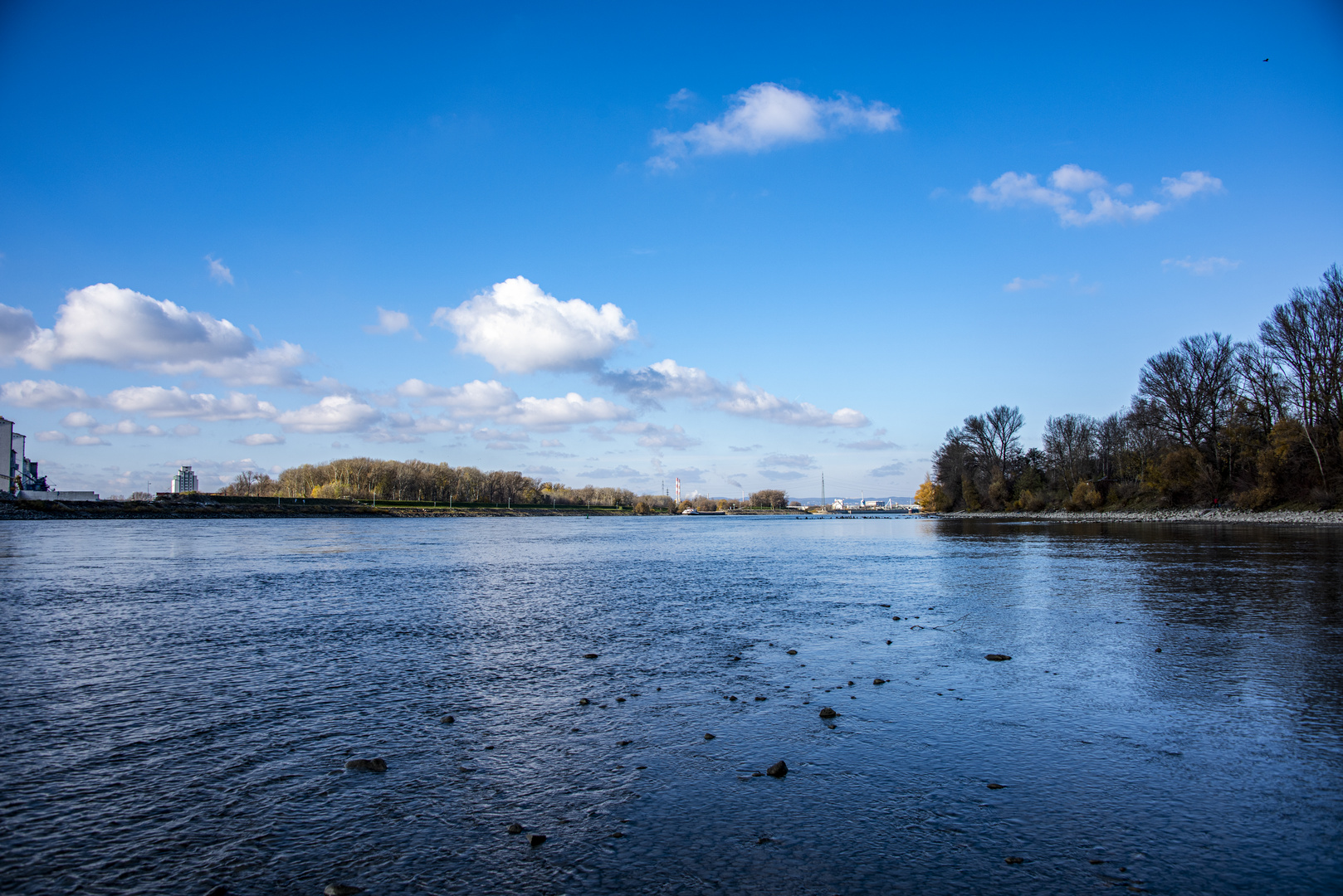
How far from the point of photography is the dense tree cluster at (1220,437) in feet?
208

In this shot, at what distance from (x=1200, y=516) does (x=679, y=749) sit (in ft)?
301

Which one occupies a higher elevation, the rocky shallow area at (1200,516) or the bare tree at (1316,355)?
the bare tree at (1316,355)

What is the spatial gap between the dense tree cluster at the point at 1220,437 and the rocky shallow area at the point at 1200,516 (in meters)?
1.42

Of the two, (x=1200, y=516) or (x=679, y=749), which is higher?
(x=679, y=749)

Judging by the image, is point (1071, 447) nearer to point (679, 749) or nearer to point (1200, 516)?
point (1200, 516)

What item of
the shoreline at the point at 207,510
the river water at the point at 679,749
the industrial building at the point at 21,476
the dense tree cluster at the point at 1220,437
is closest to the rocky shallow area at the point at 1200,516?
the dense tree cluster at the point at 1220,437

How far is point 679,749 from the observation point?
7.82 metres

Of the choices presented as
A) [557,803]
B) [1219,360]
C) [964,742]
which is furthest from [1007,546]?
[1219,360]

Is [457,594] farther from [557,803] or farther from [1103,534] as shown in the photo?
[1103,534]

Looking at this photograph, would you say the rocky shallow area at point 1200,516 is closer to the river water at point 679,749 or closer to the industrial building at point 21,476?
the river water at point 679,749

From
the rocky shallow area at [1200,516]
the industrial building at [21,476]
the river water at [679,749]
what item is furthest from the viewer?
the industrial building at [21,476]

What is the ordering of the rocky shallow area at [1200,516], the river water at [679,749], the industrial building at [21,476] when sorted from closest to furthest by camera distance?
the river water at [679,749] → the rocky shallow area at [1200,516] → the industrial building at [21,476]

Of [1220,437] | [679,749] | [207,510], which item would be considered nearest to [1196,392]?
[1220,437]

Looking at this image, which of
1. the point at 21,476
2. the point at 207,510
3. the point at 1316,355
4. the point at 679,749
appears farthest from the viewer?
the point at 207,510
